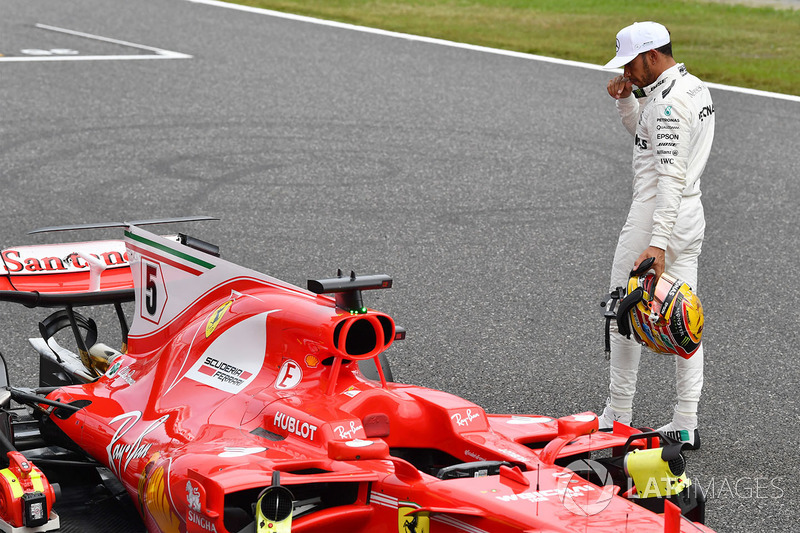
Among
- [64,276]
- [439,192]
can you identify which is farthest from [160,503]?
[439,192]

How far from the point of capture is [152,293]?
5.90 meters

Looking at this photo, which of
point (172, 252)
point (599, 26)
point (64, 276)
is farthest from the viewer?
point (599, 26)

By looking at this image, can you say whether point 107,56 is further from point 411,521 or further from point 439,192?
point 411,521

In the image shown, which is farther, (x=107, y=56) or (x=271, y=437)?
(x=107, y=56)

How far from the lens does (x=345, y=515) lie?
4.26m

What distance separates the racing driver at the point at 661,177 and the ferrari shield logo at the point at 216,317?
2.23 m

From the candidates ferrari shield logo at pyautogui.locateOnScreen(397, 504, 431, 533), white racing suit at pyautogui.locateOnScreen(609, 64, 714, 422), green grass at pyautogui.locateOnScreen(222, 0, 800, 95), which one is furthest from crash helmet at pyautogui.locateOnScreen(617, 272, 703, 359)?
green grass at pyautogui.locateOnScreen(222, 0, 800, 95)

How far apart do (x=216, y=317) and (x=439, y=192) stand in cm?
681

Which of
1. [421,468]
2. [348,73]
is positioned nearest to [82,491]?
[421,468]

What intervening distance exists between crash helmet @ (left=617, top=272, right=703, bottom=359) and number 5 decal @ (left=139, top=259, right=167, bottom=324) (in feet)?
8.01

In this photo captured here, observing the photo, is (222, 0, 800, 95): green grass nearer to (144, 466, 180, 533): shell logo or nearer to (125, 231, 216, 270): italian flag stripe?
(125, 231, 216, 270): italian flag stripe

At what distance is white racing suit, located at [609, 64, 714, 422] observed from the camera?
5.88 meters

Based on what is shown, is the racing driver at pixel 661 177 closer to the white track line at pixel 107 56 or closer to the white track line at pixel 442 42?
the white track line at pixel 442 42

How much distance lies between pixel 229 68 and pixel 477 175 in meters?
6.09
